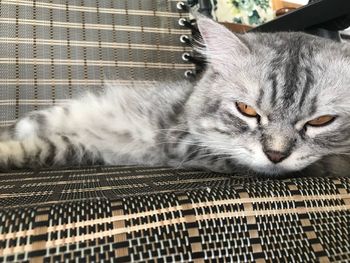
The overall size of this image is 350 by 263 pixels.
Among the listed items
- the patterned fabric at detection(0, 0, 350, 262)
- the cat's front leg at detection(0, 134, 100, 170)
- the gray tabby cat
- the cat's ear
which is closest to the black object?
the gray tabby cat

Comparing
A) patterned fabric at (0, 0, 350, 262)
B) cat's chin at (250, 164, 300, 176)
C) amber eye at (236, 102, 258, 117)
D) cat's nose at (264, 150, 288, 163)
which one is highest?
amber eye at (236, 102, 258, 117)

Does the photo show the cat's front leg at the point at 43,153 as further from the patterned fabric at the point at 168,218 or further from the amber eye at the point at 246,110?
the amber eye at the point at 246,110

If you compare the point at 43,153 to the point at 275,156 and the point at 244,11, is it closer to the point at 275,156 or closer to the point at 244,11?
the point at 275,156

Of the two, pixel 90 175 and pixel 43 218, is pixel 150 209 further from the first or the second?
pixel 90 175

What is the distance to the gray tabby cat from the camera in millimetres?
978

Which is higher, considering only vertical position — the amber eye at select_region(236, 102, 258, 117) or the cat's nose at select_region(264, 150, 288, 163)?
the amber eye at select_region(236, 102, 258, 117)

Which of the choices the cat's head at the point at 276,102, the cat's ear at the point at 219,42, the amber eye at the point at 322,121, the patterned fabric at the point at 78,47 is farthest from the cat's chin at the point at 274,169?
the patterned fabric at the point at 78,47

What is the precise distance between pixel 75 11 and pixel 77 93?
0.40m

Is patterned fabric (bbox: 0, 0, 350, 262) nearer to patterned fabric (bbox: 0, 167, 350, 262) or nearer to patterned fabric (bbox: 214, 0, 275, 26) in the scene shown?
patterned fabric (bbox: 0, 167, 350, 262)

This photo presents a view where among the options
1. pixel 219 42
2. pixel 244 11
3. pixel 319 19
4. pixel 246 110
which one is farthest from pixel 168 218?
pixel 244 11

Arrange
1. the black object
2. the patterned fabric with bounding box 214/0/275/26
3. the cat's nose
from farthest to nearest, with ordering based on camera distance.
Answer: the patterned fabric with bounding box 214/0/275/26 < the black object < the cat's nose

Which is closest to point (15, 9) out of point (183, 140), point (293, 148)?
point (183, 140)

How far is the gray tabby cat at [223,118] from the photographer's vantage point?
0.98 meters

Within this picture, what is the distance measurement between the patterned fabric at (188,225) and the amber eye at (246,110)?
359mm
